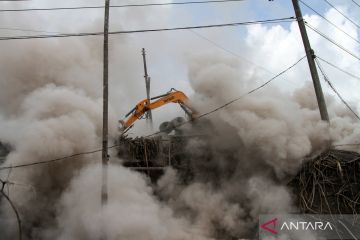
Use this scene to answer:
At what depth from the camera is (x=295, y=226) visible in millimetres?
13211

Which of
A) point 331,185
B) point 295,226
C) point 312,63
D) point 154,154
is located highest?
point 312,63

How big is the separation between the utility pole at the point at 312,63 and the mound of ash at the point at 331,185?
1684mm

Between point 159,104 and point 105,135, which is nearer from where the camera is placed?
point 105,135

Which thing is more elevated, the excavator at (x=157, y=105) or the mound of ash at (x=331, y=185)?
the excavator at (x=157, y=105)

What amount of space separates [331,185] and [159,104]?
8857mm

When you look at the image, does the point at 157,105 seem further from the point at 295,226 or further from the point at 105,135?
the point at 295,226

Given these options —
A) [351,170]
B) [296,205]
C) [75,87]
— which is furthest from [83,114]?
→ [351,170]

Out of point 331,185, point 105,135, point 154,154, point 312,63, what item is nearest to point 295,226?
point 331,185

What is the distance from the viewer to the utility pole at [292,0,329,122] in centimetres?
1486

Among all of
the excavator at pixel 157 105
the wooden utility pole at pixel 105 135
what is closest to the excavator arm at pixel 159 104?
the excavator at pixel 157 105

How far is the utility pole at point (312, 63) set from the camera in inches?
585

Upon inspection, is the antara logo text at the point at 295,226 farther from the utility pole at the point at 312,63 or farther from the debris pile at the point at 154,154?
the debris pile at the point at 154,154

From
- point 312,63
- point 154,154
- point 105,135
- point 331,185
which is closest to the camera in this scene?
point 331,185

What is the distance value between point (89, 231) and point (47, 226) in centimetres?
253
